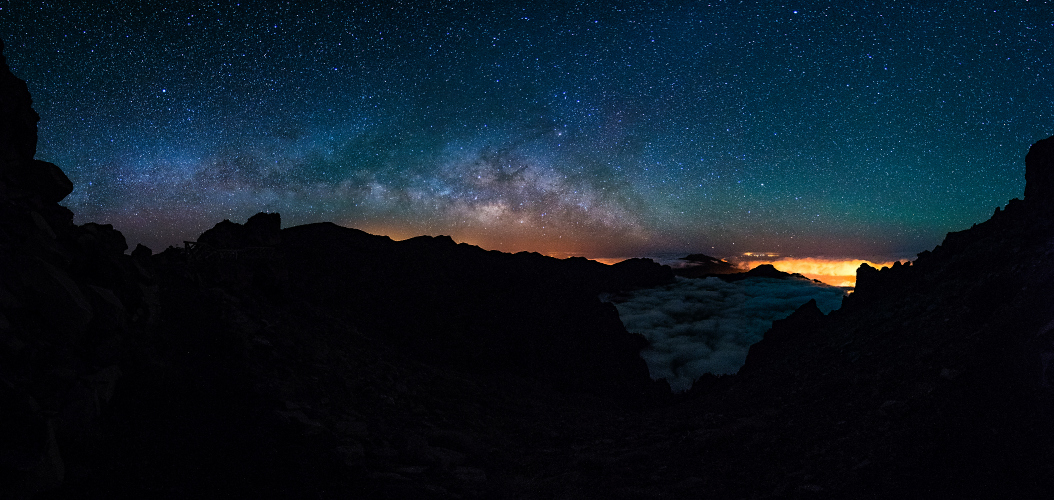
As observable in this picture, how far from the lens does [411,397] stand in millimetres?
13688

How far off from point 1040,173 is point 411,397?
1980 centimetres

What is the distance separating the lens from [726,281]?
2985 inches

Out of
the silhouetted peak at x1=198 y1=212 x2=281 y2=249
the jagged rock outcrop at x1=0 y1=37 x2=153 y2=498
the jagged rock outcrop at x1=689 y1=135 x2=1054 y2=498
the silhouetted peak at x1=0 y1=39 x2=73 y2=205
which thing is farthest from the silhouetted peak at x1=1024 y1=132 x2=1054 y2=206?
the silhouetted peak at x1=198 y1=212 x2=281 y2=249

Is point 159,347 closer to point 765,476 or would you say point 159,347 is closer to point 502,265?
point 765,476

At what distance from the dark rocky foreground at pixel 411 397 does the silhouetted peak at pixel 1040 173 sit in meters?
0.07

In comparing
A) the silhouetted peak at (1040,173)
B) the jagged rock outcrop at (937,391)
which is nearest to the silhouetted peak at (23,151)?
the jagged rock outcrop at (937,391)

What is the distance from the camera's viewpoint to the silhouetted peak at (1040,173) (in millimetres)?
11969

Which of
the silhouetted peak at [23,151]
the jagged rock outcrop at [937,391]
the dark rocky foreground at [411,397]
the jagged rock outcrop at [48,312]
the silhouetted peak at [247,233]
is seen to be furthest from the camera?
the silhouetted peak at [247,233]

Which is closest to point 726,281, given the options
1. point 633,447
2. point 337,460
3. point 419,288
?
point 419,288

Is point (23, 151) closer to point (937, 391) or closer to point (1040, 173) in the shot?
point (937, 391)

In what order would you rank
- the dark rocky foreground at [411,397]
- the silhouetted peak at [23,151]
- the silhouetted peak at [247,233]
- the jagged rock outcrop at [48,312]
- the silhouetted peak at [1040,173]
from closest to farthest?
the jagged rock outcrop at [48,312] < the dark rocky foreground at [411,397] < the silhouetted peak at [23,151] < the silhouetted peak at [1040,173] < the silhouetted peak at [247,233]

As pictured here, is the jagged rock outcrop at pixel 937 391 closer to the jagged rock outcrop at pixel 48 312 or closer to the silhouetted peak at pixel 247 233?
the jagged rock outcrop at pixel 48 312

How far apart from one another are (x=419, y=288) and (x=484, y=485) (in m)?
18.0

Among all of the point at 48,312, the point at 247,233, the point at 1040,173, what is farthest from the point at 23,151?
the point at 1040,173
